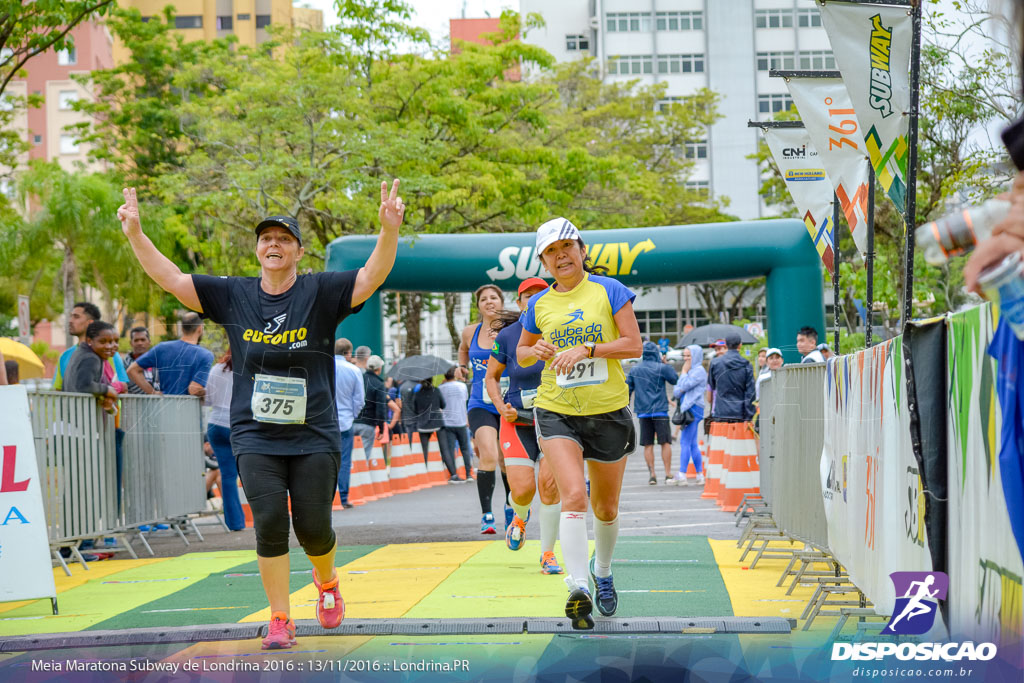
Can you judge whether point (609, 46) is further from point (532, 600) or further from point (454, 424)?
point (532, 600)

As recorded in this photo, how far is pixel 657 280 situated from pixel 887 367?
1395cm

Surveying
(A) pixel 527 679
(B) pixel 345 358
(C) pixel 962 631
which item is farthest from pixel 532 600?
(B) pixel 345 358

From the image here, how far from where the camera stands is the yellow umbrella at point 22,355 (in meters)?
16.6

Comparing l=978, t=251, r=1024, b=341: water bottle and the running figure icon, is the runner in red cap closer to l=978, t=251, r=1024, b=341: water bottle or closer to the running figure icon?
the running figure icon

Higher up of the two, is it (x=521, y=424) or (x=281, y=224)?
(x=281, y=224)

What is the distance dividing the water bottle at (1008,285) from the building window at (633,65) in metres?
69.0

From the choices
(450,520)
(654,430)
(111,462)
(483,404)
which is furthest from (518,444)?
(654,430)

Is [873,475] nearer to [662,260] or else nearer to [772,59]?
[662,260]

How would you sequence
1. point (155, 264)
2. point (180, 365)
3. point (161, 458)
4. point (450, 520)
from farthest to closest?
point (450, 520) → point (180, 365) → point (161, 458) → point (155, 264)

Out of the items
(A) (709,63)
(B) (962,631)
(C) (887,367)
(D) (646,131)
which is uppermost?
(A) (709,63)

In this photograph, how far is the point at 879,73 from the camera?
7281mm

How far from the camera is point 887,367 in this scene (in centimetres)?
547

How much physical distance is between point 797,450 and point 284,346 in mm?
4111

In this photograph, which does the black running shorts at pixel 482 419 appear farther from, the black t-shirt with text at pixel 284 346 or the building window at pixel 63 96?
the building window at pixel 63 96
